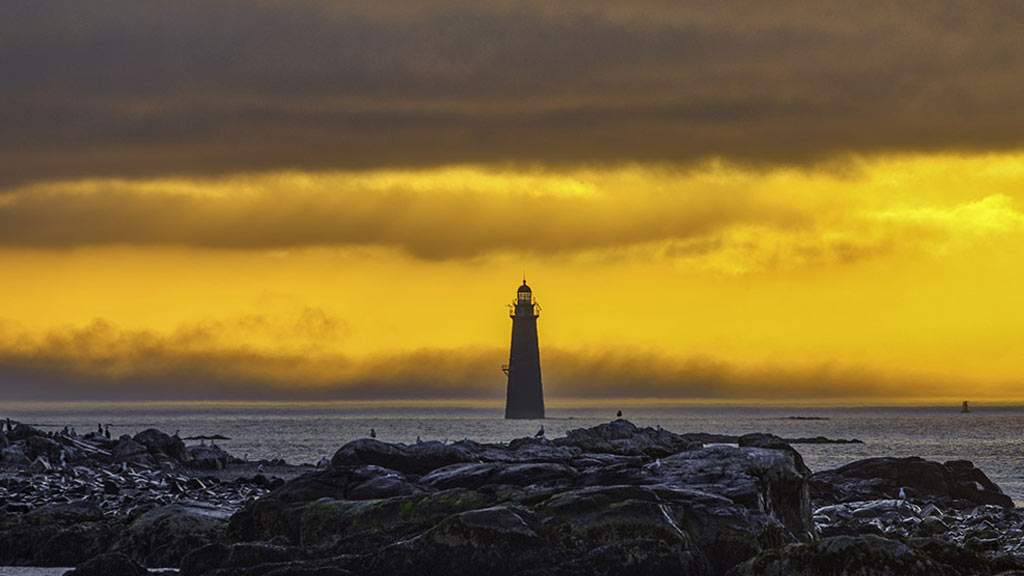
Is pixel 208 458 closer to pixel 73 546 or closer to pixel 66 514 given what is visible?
pixel 66 514

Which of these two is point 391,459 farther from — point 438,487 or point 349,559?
point 349,559

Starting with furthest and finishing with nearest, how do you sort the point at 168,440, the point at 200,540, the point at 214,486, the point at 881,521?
the point at 168,440
the point at 214,486
the point at 881,521
the point at 200,540

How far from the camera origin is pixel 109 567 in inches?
989

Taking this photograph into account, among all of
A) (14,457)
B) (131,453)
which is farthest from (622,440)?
(14,457)

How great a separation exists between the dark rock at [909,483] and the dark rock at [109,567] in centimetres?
3095

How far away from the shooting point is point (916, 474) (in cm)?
5581

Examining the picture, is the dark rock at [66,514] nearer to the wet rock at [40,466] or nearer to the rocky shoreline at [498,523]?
the rocky shoreline at [498,523]

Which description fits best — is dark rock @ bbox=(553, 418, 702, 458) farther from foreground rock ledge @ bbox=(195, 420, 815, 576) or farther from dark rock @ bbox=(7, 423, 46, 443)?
dark rock @ bbox=(7, 423, 46, 443)

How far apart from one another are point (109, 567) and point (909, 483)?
39145mm

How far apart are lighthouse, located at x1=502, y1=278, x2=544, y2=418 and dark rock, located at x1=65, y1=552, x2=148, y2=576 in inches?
5617

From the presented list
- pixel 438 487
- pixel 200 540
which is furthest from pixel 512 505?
pixel 200 540

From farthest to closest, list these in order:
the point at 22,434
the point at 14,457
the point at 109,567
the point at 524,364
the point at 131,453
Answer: the point at 524,364
the point at 22,434
the point at 131,453
the point at 14,457
the point at 109,567

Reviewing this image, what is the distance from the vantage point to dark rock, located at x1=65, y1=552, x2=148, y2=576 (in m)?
25.0

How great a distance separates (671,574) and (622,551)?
3.30 ft
